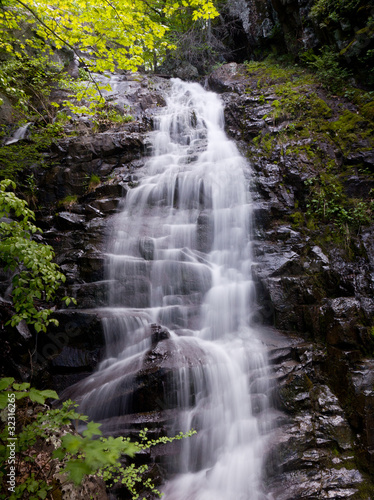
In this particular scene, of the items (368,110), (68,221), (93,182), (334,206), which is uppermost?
(368,110)

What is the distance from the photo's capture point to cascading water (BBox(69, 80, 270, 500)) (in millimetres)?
3842

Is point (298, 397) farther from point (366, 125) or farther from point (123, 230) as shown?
point (366, 125)

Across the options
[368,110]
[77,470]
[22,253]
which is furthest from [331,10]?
[77,470]

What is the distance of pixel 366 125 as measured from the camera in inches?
290

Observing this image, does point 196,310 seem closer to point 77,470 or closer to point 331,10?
point 77,470

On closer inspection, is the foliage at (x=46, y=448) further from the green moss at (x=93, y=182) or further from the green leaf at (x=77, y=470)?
the green moss at (x=93, y=182)

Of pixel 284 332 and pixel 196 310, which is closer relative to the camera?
pixel 284 332

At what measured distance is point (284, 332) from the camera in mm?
5125

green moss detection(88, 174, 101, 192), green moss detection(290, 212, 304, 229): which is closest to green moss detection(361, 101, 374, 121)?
green moss detection(290, 212, 304, 229)

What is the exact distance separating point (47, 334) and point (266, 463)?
404cm

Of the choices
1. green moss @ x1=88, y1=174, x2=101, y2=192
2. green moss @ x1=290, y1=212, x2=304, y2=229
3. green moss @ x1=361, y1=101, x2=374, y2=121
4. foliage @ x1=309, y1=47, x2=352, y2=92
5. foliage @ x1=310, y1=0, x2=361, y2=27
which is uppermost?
foliage @ x1=310, y1=0, x2=361, y2=27

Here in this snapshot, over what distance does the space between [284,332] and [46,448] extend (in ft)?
13.3

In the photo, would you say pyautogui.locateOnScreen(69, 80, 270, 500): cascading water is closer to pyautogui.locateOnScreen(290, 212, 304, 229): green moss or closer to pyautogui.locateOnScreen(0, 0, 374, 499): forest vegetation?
pyautogui.locateOnScreen(0, 0, 374, 499): forest vegetation

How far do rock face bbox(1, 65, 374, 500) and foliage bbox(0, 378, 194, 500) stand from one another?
4.54ft
